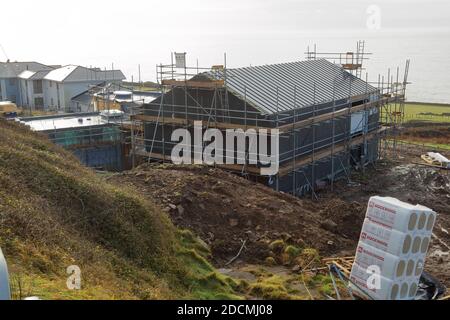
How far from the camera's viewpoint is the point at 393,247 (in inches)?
430

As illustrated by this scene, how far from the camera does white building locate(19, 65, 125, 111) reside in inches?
2032

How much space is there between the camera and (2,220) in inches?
397

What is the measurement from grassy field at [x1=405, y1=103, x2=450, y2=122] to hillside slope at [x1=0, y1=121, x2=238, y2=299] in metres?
41.3

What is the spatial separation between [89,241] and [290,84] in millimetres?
16676

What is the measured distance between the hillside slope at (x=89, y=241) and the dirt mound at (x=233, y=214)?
129 centimetres

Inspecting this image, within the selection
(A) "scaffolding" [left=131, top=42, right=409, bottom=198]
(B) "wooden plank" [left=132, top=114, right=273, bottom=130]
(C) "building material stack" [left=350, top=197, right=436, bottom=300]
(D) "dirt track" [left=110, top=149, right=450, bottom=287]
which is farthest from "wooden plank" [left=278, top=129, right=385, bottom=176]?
(C) "building material stack" [left=350, top=197, right=436, bottom=300]

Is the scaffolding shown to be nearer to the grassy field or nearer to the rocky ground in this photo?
the rocky ground

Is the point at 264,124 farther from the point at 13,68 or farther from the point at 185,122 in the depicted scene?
the point at 13,68

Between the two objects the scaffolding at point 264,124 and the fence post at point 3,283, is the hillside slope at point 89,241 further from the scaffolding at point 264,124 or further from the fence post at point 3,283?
the scaffolding at point 264,124

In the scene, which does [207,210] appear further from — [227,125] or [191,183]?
[227,125]

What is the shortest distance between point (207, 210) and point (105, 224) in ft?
14.9

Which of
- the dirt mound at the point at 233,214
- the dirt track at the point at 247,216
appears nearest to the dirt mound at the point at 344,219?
the dirt track at the point at 247,216

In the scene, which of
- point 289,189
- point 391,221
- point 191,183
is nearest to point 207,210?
point 191,183
